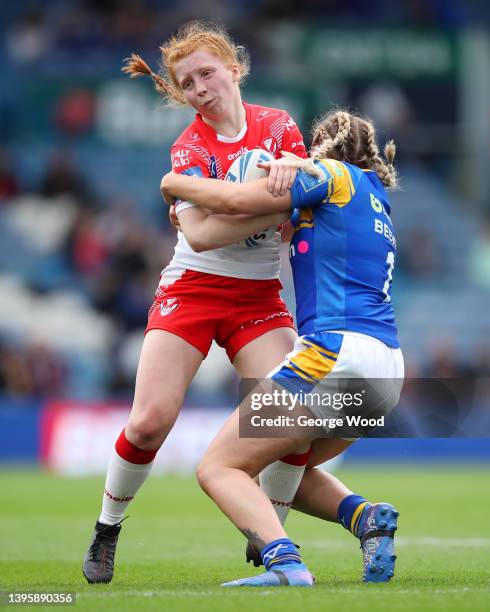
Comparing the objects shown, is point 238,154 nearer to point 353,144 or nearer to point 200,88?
point 200,88

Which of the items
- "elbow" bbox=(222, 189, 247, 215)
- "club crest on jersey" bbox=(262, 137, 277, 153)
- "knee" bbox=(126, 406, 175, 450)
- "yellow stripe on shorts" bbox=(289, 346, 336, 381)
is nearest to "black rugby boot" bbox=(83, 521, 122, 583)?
"knee" bbox=(126, 406, 175, 450)

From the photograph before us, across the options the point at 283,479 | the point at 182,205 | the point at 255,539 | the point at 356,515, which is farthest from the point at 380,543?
the point at 182,205

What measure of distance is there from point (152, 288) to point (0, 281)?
2.85 meters

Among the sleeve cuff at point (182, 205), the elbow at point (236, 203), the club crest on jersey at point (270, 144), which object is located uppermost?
the club crest on jersey at point (270, 144)

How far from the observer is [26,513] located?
10.8m

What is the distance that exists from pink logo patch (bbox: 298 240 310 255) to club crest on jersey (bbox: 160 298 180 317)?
765mm

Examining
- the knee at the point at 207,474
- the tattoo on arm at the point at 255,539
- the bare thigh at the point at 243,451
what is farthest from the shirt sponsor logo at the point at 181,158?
the tattoo on arm at the point at 255,539

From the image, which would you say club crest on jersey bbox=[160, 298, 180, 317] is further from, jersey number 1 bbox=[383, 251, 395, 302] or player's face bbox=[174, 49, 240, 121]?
jersey number 1 bbox=[383, 251, 395, 302]

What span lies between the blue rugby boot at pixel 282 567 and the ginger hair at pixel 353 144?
171 centimetres

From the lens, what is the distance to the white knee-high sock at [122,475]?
5992 millimetres

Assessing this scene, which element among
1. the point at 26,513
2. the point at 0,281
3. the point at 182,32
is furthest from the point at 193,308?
the point at 0,281

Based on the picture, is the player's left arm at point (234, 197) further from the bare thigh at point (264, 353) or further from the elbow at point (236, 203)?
the bare thigh at point (264, 353)

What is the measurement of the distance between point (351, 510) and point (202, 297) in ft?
3.99

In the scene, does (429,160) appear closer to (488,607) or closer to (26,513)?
(26,513)
